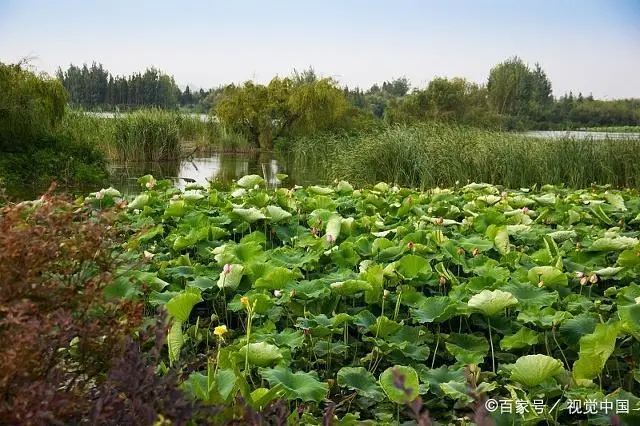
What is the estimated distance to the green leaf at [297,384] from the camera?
1573mm

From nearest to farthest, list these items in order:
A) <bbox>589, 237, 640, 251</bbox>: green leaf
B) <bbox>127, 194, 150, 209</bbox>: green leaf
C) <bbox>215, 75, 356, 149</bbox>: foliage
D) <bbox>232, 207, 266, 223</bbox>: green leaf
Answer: <bbox>589, 237, 640, 251</bbox>: green leaf < <bbox>232, 207, 266, 223</bbox>: green leaf < <bbox>127, 194, 150, 209</bbox>: green leaf < <bbox>215, 75, 356, 149</bbox>: foliage

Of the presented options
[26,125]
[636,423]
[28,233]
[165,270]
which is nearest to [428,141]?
[26,125]

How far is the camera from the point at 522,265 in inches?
104

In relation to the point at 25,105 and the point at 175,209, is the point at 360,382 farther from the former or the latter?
the point at 25,105

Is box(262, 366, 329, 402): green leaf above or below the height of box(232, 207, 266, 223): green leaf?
below

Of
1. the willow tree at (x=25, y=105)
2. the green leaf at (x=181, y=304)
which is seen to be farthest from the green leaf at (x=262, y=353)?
the willow tree at (x=25, y=105)

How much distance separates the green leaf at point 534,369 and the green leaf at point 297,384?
51cm

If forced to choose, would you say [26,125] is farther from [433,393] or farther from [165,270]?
[433,393]

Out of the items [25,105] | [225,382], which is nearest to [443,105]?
[25,105]

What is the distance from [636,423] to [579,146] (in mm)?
7241

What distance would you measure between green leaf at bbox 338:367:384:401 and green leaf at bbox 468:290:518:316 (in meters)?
0.41

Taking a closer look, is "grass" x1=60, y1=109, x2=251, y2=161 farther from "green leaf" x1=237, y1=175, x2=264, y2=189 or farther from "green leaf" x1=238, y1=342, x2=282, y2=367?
"green leaf" x1=238, y1=342, x2=282, y2=367

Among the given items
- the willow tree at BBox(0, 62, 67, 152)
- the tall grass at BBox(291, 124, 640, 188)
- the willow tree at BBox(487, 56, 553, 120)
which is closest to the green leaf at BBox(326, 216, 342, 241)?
the tall grass at BBox(291, 124, 640, 188)

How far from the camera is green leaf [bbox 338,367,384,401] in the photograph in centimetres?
173
